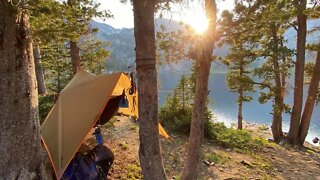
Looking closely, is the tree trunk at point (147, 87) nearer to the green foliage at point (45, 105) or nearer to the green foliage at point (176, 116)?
the green foliage at point (45, 105)

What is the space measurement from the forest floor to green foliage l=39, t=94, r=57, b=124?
200cm

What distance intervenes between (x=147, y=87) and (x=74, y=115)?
314cm

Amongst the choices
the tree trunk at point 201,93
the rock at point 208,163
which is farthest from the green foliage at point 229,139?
the tree trunk at point 201,93

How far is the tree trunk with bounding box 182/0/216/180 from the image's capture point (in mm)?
6633

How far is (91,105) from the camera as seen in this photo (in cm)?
779

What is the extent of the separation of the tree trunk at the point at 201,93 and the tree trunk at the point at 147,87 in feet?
5.38

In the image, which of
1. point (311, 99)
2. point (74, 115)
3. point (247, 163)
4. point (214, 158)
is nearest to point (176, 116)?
point (214, 158)

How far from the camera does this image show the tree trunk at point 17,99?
5203 millimetres

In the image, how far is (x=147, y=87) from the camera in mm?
5383

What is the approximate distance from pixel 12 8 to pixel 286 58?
1448 cm

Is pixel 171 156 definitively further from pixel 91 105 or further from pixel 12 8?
pixel 12 8

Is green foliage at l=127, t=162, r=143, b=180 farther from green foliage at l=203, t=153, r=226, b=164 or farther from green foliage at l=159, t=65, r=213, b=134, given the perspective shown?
green foliage at l=159, t=65, r=213, b=134

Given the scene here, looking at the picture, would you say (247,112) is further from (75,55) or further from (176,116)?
(75,55)

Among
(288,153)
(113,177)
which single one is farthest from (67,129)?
(288,153)
